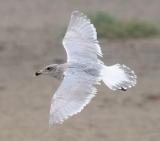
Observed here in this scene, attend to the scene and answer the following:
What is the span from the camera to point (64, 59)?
10.7 m

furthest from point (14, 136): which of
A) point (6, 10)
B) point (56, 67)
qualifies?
point (6, 10)

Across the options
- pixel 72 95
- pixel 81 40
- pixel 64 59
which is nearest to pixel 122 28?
pixel 64 59

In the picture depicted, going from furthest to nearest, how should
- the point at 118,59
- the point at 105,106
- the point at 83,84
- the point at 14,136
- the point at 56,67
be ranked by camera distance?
1. the point at 118,59
2. the point at 105,106
3. the point at 14,136
4. the point at 56,67
5. the point at 83,84

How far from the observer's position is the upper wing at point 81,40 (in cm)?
583

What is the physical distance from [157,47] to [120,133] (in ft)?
10.7

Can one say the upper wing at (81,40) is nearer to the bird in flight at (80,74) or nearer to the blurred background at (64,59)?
the bird in flight at (80,74)

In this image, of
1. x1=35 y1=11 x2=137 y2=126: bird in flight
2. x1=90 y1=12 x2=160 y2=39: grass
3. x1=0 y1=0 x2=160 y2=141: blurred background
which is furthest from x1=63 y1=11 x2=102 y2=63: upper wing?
x1=90 y1=12 x2=160 y2=39: grass

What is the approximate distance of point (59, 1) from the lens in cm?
1459

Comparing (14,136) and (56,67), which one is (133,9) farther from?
(56,67)

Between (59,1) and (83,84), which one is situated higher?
(83,84)

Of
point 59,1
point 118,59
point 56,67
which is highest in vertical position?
point 56,67

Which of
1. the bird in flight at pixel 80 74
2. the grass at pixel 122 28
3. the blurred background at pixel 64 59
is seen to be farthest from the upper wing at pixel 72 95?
the grass at pixel 122 28

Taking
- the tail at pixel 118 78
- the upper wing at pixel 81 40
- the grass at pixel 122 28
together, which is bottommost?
the grass at pixel 122 28

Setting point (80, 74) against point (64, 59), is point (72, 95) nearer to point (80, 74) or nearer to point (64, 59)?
Result: point (80, 74)
